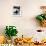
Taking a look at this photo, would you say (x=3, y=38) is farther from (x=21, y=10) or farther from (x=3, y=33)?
(x=21, y=10)

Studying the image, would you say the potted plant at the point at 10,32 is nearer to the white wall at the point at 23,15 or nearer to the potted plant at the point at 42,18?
the white wall at the point at 23,15

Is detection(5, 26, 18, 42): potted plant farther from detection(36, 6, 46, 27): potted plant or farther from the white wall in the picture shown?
detection(36, 6, 46, 27): potted plant

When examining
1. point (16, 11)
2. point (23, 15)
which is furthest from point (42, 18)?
point (16, 11)

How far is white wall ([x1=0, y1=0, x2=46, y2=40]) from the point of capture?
2.79m

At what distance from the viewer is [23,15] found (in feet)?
9.30

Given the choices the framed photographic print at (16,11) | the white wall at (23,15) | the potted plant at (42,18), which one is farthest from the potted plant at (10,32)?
the potted plant at (42,18)

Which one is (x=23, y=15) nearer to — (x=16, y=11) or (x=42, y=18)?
(x=16, y=11)

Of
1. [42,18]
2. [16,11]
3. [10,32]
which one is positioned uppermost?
[16,11]

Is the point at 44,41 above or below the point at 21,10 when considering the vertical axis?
below

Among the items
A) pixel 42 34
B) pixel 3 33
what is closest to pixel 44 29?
pixel 42 34

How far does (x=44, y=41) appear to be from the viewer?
275cm

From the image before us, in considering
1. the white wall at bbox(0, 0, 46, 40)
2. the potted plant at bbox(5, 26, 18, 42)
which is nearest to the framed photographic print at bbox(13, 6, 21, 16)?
the white wall at bbox(0, 0, 46, 40)

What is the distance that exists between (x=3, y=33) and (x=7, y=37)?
100mm

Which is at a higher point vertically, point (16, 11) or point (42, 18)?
point (16, 11)
